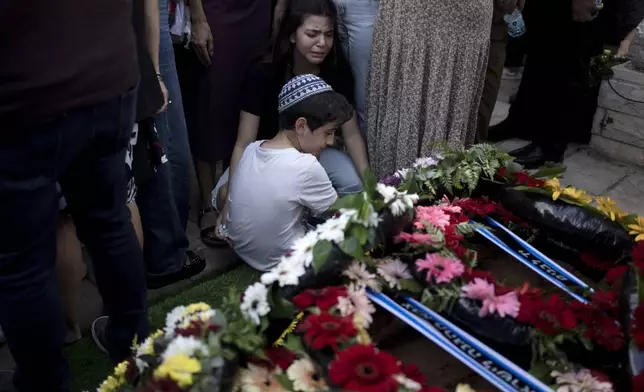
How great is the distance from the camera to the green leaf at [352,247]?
53.0 inches

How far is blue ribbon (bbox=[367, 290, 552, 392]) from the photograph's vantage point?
1.21 m

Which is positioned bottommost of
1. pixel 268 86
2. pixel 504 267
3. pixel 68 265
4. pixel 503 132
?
pixel 503 132

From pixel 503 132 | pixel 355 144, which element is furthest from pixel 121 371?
pixel 503 132

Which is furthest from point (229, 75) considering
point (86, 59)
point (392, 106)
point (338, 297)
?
point (338, 297)

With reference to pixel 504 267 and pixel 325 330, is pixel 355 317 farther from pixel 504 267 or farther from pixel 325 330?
pixel 504 267

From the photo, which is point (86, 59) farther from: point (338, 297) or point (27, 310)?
point (338, 297)

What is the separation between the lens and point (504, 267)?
163 cm

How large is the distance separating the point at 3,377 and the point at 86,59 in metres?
1.04

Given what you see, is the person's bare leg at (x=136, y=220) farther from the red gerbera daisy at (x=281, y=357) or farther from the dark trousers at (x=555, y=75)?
the dark trousers at (x=555, y=75)

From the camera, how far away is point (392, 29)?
2.63 meters

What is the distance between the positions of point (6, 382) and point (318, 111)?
1.42 metres

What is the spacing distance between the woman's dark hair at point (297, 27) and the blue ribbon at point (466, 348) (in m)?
1.71

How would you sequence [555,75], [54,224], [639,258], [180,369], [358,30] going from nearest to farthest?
[180,369]
[639,258]
[54,224]
[358,30]
[555,75]

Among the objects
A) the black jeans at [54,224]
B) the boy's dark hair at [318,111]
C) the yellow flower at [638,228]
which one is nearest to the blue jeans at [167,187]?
the boy's dark hair at [318,111]
